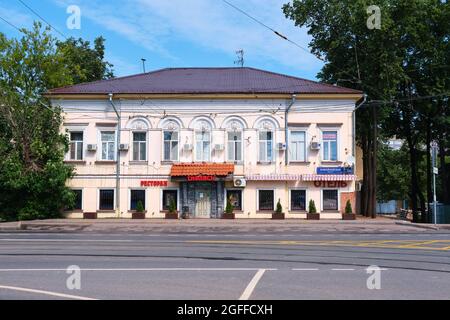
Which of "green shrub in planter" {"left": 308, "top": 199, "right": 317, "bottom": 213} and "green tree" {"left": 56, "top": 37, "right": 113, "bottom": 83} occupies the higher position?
"green tree" {"left": 56, "top": 37, "right": 113, "bottom": 83}

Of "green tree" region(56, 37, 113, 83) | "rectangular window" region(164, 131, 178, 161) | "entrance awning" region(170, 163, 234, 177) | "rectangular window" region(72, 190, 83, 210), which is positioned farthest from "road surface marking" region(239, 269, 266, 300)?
"green tree" region(56, 37, 113, 83)

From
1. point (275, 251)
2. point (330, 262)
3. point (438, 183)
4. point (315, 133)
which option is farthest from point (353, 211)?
point (438, 183)

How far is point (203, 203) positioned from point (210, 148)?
11.2 feet

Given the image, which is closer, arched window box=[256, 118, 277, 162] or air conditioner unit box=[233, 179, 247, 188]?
air conditioner unit box=[233, 179, 247, 188]

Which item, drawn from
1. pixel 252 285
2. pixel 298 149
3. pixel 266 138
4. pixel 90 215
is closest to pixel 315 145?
pixel 298 149

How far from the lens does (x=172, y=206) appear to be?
3125 centimetres

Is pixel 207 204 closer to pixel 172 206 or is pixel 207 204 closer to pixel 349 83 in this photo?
pixel 172 206

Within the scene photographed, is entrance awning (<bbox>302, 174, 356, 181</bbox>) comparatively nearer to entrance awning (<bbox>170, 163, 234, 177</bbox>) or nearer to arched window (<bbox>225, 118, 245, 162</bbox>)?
arched window (<bbox>225, 118, 245, 162</bbox>)

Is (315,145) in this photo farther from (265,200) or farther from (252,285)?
(252,285)

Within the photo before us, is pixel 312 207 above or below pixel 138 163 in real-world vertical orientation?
below

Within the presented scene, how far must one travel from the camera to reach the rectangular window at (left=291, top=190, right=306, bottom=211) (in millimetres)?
31781

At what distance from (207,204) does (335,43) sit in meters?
14.2

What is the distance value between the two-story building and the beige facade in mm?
61

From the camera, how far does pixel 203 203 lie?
105ft
